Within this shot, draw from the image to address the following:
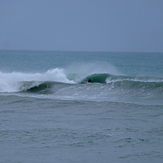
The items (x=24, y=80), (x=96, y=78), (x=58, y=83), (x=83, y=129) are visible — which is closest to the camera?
(x=83, y=129)

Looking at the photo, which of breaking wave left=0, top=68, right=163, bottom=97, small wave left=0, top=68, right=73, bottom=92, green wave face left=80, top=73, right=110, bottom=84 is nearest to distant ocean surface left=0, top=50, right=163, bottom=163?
breaking wave left=0, top=68, right=163, bottom=97

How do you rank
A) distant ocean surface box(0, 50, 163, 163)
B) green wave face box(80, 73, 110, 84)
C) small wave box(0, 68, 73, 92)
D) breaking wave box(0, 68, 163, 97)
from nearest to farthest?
distant ocean surface box(0, 50, 163, 163), breaking wave box(0, 68, 163, 97), small wave box(0, 68, 73, 92), green wave face box(80, 73, 110, 84)

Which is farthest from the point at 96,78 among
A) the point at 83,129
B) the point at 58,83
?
the point at 83,129

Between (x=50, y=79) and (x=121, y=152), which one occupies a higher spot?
(x=50, y=79)

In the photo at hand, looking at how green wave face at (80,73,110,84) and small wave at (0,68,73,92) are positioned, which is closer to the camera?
small wave at (0,68,73,92)

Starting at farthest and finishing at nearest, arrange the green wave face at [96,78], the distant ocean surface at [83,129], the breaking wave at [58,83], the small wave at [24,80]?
the green wave face at [96,78], the small wave at [24,80], the breaking wave at [58,83], the distant ocean surface at [83,129]

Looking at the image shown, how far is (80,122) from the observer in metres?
13.8

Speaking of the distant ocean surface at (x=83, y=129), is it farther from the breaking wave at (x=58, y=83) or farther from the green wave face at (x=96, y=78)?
the green wave face at (x=96, y=78)

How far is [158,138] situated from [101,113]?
438cm

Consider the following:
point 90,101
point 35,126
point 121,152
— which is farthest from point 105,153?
point 90,101

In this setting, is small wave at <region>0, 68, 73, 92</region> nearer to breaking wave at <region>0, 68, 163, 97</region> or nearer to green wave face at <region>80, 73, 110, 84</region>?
breaking wave at <region>0, 68, 163, 97</region>

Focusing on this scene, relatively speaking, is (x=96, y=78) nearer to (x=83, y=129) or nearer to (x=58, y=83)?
(x=58, y=83)

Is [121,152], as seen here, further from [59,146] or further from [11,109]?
[11,109]

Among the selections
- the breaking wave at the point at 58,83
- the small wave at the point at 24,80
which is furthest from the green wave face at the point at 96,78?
the small wave at the point at 24,80
